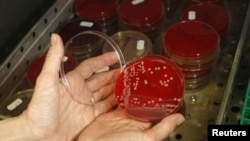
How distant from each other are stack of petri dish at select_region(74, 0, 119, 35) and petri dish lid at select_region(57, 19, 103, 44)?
0.02m

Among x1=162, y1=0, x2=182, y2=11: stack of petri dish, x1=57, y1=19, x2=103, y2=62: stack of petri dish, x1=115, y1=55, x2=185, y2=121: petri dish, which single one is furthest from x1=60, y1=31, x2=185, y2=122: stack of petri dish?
x1=162, y1=0, x2=182, y2=11: stack of petri dish

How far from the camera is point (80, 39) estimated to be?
1.27 meters

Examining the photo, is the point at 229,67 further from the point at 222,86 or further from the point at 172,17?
the point at 172,17

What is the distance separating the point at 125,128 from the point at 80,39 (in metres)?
0.40

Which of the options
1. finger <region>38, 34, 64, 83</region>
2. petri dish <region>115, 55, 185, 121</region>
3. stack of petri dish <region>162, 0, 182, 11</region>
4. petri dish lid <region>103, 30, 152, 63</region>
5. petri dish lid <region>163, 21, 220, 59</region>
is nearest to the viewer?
finger <region>38, 34, 64, 83</region>

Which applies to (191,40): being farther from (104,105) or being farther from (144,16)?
(104,105)

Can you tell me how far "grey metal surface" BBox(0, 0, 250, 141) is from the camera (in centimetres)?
107

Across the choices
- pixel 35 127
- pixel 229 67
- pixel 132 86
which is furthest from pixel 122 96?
pixel 229 67

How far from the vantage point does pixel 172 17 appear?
4.50 feet

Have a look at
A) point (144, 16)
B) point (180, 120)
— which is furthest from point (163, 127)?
point (144, 16)

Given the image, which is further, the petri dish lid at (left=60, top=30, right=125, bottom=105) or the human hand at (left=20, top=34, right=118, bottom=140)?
the petri dish lid at (left=60, top=30, right=125, bottom=105)

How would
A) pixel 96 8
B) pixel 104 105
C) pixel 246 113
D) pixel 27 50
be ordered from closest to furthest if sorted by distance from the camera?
pixel 246 113
pixel 104 105
pixel 27 50
pixel 96 8

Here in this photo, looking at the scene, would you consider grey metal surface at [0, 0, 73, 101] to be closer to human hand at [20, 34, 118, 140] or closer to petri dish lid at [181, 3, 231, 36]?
human hand at [20, 34, 118, 140]

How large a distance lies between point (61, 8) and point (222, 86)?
0.60 metres
